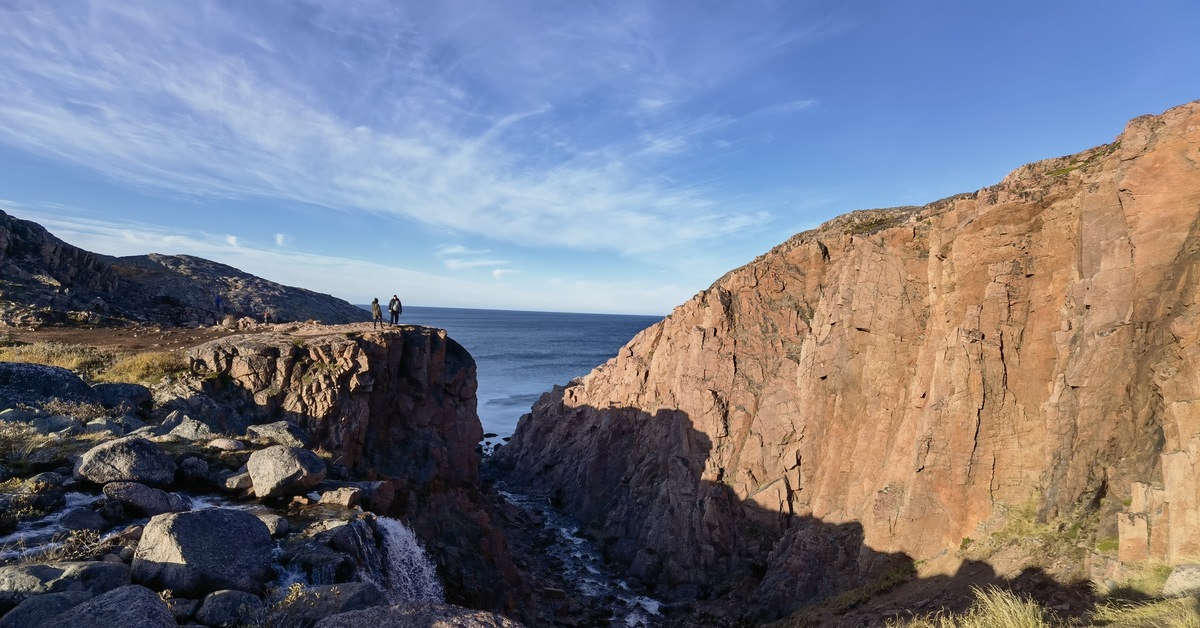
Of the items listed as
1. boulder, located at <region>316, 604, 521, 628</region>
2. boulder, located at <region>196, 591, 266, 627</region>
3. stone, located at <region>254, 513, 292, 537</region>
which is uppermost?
boulder, located at <region>316, 604, 521, 628</region>

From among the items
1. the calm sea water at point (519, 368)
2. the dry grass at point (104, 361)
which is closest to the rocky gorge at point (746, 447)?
the dry grass at point (104, 361)

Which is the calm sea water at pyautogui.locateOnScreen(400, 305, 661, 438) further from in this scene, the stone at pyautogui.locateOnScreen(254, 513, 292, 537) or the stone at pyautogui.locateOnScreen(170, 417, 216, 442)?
the stone at pyautogui.locateOnScreen(254, 513, 292, 537)

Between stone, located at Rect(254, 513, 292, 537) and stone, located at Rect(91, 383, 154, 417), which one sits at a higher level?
stone, located at Rect(91, 383, 154, 417)

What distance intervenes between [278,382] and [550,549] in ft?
72.7

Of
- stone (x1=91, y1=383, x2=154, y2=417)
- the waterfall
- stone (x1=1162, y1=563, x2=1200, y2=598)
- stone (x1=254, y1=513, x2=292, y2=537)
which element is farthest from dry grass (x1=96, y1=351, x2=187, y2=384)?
stone (x1=1162, y1=563, x2=1200, y2=598)

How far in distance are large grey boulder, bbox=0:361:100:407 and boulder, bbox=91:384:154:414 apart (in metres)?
0.31

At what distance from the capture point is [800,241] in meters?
42.0

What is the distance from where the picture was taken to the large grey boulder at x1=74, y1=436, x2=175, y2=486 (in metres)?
12.2

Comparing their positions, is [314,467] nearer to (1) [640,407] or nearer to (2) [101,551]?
(2) [101,551]

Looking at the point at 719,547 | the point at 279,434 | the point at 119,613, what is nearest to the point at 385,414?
the point at 279,434

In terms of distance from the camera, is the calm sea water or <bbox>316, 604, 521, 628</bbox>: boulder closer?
<bbox>316, 604, 521, 628</bbox>: boulder

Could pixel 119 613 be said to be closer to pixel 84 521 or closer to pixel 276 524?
pixel 276 524

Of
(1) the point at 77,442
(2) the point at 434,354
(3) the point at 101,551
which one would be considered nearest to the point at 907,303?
(2) the point at 434,354

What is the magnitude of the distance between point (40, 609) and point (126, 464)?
7.43m
